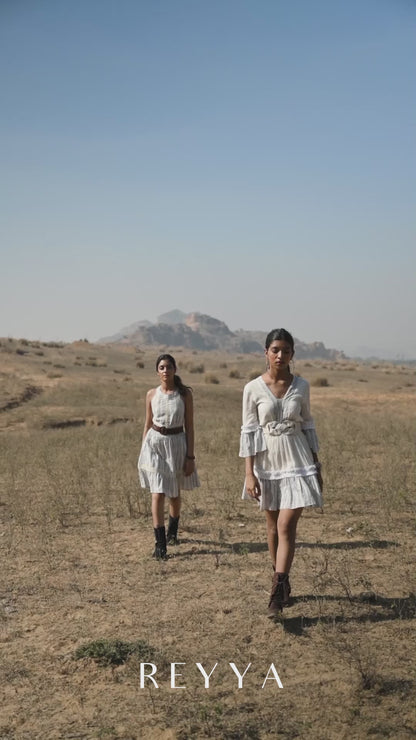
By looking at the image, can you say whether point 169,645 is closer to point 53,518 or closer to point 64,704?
point 64,704

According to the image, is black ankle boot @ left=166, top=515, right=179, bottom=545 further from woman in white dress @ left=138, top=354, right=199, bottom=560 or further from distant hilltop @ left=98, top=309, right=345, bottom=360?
distant hilltop @ left=98, top=309, right=345, bottom=360

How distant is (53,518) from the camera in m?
7.36

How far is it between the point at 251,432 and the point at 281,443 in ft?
0.73

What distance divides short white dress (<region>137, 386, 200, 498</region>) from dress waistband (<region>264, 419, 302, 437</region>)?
5.89 feet

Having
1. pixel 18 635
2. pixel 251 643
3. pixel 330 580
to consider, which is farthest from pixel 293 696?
pixel 18 635

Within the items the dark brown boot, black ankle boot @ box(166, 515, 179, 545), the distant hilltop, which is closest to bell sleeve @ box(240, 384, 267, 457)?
the dark brown boot

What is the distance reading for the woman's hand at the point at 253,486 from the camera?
466cm

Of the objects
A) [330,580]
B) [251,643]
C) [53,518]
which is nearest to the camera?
[251,643]

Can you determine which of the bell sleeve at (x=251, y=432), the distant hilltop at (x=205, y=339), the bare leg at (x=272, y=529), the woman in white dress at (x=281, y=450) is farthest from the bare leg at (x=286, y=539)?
the distant hilltop at (x=205, y=339)

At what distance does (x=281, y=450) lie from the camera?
4605 mm

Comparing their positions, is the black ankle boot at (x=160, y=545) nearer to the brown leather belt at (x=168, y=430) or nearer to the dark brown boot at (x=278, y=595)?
the brown leather belt at (x=168, y=430)

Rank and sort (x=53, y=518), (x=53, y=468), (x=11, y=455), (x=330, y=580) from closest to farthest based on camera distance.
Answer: (x=330, y=580) → (x=53, y=518) → (x=53, y=468) → (x=11, y=455)

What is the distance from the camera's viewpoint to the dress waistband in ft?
15.0

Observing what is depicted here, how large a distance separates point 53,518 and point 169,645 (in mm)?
3584
